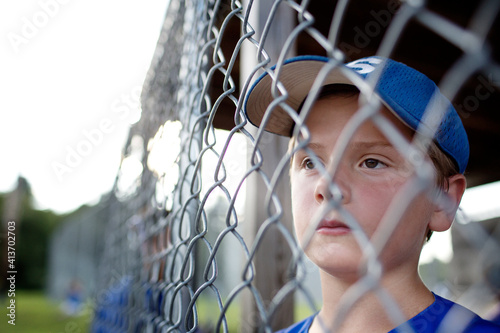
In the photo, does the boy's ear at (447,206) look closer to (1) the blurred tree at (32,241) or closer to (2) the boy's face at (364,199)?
(2) the boy's face at (364,199)

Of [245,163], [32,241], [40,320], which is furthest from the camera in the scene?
[32,241]

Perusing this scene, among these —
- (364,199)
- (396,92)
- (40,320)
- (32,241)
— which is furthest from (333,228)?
(32,241)

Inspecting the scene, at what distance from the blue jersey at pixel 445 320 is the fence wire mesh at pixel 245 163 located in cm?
16

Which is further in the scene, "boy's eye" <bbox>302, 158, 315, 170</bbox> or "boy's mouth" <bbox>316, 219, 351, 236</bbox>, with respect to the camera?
"boy's eye" <bbox>302, 158, 315, 170</bbox>

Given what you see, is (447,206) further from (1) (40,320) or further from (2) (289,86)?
(1) (40,320)

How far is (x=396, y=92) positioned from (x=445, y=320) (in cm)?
50

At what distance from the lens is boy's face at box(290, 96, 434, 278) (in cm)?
80

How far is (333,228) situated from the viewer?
0.83 m

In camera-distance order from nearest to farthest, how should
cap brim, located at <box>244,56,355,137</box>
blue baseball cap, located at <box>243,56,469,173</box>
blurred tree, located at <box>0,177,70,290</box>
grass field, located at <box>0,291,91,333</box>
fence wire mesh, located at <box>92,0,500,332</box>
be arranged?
fence wire mesh, located at <box>92,0,500,332</box> → blue baseball cap, located at <box>243,56,469,173</box> → cap brim, located at <box>244,56,355,137</box> → grass field, located at <box>0,291,91,333</box> → blurred tree, located at <box>0,177,70,290</box>

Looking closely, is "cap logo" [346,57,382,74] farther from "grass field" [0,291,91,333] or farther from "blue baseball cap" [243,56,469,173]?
"grass field" [0,291,91,333]

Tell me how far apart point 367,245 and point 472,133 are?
3209 mm

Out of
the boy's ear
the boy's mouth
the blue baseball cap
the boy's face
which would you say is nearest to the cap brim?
the blue baseball cap

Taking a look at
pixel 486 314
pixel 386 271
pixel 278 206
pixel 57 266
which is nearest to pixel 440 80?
pixel 486 314

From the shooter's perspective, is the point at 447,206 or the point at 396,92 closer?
the point at 396,92
